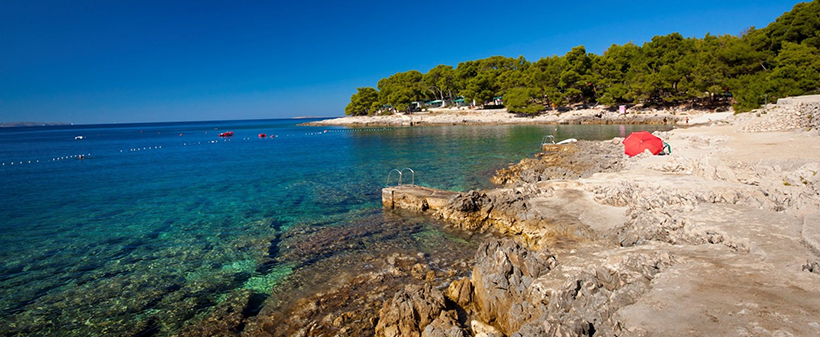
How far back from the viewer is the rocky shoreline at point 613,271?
5555 millimetres

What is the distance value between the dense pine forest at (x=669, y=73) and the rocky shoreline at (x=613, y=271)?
139 ft

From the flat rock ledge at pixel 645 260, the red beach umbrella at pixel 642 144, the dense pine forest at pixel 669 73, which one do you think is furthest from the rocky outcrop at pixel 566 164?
the dense pine forest at pixel 669 73

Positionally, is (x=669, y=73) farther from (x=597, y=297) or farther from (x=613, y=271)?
(x=597, y=297)

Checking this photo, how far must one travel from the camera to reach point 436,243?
41.7 ft

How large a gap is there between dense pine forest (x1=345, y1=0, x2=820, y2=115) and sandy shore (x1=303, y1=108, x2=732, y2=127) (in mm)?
2851

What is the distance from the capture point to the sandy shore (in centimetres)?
5727

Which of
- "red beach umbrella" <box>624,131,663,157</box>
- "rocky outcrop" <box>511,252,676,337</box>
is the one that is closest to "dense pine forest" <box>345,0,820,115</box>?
"red beach umbrella" <box>624,131,663,157</box>

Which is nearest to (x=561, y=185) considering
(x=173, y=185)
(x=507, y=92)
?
(x=173, y=185)

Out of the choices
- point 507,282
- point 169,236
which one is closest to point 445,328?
point 507,282

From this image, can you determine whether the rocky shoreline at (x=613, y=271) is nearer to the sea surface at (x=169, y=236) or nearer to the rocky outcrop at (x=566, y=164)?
Result: the sea surface at (x=169, y=236)

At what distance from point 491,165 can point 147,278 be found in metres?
22.2

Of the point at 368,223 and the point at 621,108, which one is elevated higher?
the point at 621,108

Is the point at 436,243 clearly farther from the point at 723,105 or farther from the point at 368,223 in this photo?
the point at 723,105

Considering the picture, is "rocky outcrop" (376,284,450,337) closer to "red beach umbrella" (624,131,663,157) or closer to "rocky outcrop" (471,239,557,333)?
"rocky outcrop" (471,239,557,333)
